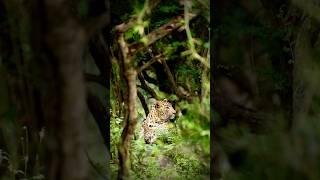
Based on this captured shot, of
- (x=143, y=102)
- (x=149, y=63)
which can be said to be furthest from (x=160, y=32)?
(x=143, y=102)

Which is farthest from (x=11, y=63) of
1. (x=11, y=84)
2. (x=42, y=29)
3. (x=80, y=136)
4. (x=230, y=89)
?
(x=230, y=89)

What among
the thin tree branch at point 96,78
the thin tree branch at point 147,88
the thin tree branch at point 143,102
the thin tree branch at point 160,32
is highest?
the thin tree branch at point 160,32

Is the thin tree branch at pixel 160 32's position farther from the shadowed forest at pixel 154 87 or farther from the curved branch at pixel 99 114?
the curved branch at pixel 99 114

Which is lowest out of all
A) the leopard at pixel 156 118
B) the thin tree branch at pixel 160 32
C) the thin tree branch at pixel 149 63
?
the leopard at pixel 156 118

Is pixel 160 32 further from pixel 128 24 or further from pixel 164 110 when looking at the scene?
Answer: pixel 164 110

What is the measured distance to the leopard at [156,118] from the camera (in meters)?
1.52

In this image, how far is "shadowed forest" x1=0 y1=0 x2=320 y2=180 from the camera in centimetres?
146

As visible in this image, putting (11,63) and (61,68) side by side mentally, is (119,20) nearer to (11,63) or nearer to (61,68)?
(61,68)

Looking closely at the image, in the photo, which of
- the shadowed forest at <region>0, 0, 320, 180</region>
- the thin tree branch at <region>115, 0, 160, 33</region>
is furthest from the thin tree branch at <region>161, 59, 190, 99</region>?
the thin tree branch at <region>115, 0, 160, 33</region>

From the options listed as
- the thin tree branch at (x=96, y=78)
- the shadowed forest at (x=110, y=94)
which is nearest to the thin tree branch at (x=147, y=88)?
the shadowed forest at (x=110, y=94)

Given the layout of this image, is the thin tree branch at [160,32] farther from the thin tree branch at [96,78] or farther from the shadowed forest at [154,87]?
the thin tree branch at [96,78]

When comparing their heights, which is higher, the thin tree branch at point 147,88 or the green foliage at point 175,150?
the thin tree branch at point 147,88

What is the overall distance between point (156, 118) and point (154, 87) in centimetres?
9

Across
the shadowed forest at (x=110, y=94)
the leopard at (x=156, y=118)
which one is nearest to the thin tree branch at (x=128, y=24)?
the shadowed forest at (x=110, y=94)
